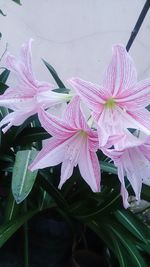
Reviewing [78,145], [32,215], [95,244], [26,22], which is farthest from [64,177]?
[26,22]

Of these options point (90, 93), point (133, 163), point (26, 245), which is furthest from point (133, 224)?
point (90, 93)

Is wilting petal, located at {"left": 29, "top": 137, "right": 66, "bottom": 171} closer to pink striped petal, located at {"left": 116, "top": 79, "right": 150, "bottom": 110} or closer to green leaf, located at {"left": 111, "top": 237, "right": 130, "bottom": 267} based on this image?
pink striped petal, located at {"left": 116, "top": 79, "right": 150, "bottom": 110}

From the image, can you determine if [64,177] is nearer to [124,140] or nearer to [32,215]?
A: [124,140]

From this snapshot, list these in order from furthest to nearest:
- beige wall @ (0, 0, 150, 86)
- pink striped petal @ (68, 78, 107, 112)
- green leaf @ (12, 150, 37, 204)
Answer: beige wall @ (0, 0, 150, 86) → green leaf @ (12, 150, 37, 204) → pink striped petal @ (68, 78, 107, 112)

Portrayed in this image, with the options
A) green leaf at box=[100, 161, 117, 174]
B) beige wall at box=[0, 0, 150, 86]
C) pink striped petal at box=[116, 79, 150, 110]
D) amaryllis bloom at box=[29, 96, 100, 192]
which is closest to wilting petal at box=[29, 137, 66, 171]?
amaryllis bloom at box=[29, 96, 100, 192]

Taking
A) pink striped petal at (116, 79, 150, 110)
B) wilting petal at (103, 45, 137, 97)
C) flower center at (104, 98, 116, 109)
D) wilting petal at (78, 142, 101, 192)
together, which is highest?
wilting petal at (103, 45, 137, 97)

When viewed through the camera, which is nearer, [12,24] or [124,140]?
[124,140]
